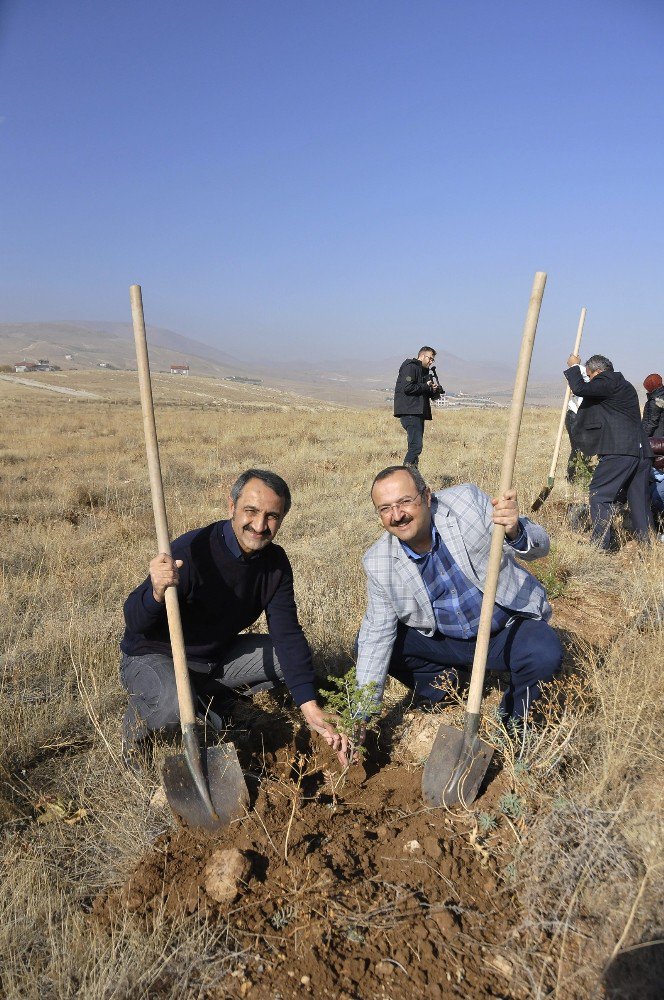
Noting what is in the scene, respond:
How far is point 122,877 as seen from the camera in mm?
2340

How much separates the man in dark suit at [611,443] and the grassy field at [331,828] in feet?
1.10

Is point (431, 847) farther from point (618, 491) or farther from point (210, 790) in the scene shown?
point (618, 491)

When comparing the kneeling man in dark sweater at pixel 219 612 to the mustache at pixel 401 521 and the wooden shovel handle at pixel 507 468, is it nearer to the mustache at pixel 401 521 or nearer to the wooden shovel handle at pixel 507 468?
the mustache at pixel 401 521

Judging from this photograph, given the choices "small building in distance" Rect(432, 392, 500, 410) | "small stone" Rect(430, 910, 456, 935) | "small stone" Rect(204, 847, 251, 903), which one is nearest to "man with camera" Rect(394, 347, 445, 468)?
"small stone" Rect(204, 847, 251, 903)

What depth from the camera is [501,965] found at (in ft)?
6.36

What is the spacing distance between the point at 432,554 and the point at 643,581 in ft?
9.59

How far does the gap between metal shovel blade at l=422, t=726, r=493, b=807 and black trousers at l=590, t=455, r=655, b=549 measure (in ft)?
12.2

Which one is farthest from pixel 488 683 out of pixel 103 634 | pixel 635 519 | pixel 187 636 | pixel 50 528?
pixel 50 528

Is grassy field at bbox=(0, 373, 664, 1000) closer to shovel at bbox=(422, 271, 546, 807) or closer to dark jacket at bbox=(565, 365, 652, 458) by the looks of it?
shovel at bbox=(422, 271, 546, 807)

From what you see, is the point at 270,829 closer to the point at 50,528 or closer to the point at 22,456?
the point at 50,528

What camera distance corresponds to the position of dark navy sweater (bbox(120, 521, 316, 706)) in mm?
2982

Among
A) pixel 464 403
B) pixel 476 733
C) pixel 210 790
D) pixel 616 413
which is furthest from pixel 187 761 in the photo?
→ pixel 464 403

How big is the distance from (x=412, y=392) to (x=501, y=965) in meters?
7.63

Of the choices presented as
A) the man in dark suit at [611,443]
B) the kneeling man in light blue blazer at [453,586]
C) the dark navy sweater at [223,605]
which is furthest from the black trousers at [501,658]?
the man in dark suit at [611,443]
